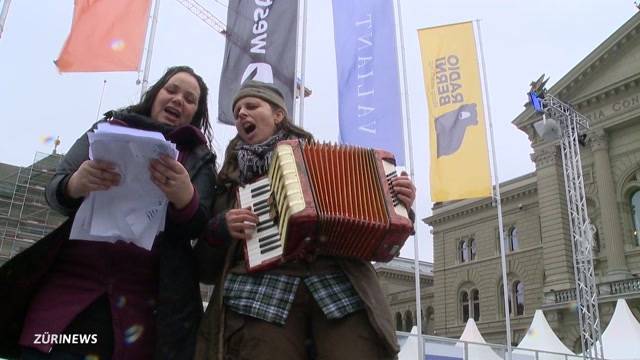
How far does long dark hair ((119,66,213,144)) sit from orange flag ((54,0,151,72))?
638 centimetres

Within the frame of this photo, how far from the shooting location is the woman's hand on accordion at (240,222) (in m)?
2.35

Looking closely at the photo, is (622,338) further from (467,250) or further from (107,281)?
(467,250)

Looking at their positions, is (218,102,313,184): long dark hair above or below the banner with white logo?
below

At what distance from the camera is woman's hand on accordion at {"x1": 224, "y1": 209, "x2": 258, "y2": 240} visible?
235cm

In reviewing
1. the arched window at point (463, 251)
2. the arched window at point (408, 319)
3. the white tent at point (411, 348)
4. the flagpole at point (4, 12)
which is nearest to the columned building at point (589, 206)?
the arched window at point (463, 251)

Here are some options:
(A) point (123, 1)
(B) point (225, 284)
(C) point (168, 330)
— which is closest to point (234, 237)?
(B) point (225, 284)

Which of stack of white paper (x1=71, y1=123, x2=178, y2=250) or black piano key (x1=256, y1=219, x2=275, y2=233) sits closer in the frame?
stack of white paper (x1=71, y1=123, x2=178, y2=250)

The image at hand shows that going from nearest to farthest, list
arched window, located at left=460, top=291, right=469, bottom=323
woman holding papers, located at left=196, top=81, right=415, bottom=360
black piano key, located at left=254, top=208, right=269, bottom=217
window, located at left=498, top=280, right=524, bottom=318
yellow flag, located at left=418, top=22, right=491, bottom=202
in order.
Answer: woman holding papers, located at left=196, top=81, right=415, bottom=360
black piano key, located at left=254, top=208, right=269, bottom=217
yellow flag, located at left=418, top=22, right=491, bottom=202
window, located at left=498, top=280, right=524, bottom=318
arched window, located at left=460, top=291, right=469, bottom=323

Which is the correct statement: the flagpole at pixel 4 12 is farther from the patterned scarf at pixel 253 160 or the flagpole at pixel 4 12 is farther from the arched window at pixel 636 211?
the arched window at pixel 636 211

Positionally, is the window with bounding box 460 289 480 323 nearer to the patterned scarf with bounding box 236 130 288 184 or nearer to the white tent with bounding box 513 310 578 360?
the white tent with bounding box 513 310 578 360

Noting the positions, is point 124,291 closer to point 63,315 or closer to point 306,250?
point 63,315

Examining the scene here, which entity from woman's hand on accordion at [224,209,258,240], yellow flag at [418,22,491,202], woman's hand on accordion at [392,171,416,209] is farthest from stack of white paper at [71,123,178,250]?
yellow flag at [418,22,491,202]

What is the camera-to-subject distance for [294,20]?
27.9 ft

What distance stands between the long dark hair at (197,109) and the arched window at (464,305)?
38932mm
